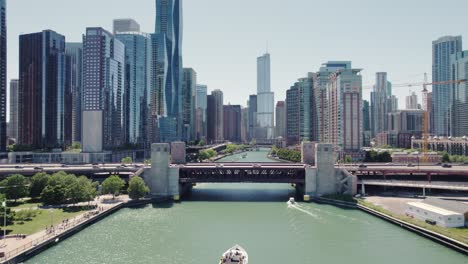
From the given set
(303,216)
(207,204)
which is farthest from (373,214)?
(207,204)

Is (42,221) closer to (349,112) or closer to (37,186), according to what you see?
(37,186)

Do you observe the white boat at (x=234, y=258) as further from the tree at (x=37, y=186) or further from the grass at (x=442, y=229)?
the tree at (x=37, y=186)

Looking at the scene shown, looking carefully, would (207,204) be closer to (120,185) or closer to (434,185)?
(120,185)

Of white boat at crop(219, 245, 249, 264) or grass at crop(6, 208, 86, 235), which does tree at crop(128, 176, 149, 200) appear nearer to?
grass at crop(6, 208, 86, 235)

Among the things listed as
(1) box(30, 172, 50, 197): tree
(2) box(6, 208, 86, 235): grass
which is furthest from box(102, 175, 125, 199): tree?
(2) box(6, 208, 86, 235): grass

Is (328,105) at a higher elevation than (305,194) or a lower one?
higher

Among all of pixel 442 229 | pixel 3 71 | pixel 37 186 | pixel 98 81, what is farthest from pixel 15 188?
pixel 98 81
